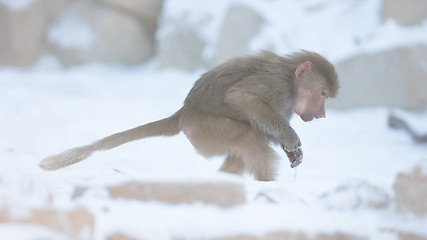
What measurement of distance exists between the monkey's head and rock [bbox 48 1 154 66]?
5.91 m

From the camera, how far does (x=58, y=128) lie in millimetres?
5371

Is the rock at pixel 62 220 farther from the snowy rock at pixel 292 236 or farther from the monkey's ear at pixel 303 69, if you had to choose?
the monkey's ear at pixel 303 69

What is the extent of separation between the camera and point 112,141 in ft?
9.43

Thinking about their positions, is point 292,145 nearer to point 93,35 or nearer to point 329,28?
point 329,28

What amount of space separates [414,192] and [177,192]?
795 mm

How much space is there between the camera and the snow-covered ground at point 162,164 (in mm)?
1711

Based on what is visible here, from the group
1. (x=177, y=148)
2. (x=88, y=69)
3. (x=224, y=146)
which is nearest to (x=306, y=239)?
A: (x=224, y=146)

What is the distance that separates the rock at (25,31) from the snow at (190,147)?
15cm

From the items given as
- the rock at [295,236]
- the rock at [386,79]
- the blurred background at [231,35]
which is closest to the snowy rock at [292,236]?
the rock at [295,236]

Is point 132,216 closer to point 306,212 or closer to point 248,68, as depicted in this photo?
point 306,212

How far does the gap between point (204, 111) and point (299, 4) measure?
4.17m

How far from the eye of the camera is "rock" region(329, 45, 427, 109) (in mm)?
5734

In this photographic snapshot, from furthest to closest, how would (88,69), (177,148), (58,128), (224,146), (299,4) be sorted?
(88,69) < (299,4) < (58,128) < (177,148) < (224,146)

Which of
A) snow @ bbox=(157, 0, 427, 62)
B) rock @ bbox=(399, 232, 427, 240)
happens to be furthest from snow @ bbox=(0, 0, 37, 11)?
rock @ bbox=(399, 232, 427, 240)
